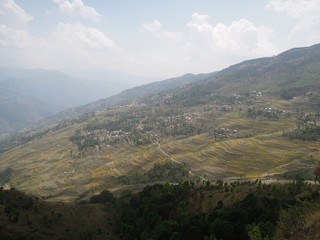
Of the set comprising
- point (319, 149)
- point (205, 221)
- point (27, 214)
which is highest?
point (27, 214)

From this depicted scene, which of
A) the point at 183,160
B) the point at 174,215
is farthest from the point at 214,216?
the point at 183,160

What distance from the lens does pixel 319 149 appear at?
94.1 m

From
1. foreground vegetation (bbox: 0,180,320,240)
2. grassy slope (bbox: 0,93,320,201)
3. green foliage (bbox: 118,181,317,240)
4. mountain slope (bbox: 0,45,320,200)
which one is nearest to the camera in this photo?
green foliage (bbox: 118,181,317,240)

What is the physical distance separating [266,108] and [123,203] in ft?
420

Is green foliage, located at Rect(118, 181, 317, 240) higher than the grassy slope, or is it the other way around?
green foliage, located at Rect(118, 181, 317, 240)

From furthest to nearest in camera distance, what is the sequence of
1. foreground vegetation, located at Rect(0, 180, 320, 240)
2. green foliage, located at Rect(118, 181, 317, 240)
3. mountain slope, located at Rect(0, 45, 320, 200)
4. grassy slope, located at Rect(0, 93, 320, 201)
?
mountain slope, located at Rect(0, 45, 320, 200) < grassy slope, located at Rect(0, 93, 320, 201) < foreground vegetation, located at Rect(0, 180, 320, 240) < green foliage, located at Rect(118, 181, 317, 240)

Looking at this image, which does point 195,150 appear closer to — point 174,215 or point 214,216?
point 174,215

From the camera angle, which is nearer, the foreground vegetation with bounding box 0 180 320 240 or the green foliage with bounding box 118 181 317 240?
the green foliage with bounding box 118 181 317 240

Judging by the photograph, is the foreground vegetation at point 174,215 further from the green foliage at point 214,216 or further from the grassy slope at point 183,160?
the grassy slope at point 183,160

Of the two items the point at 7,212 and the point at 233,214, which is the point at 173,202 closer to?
the point at 233,214

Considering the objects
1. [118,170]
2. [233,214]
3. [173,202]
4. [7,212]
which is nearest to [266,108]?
[118,170]

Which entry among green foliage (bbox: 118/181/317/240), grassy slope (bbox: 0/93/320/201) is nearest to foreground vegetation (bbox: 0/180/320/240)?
green foliage (bbox: 118/181/317/240)

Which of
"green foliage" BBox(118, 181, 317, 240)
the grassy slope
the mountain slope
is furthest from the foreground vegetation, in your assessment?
the grassy slope

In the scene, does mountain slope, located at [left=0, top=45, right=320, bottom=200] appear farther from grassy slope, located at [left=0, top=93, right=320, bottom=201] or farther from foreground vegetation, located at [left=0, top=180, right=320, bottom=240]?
foreground vegetation, located at [left=0, top=180, right=320, bottom=240]
